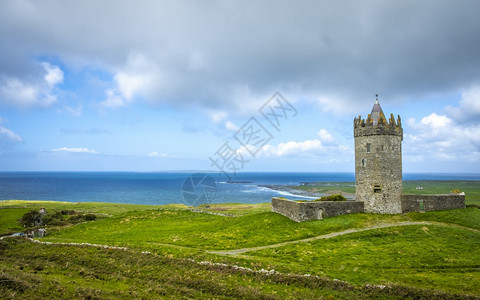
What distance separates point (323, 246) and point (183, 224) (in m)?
19.9

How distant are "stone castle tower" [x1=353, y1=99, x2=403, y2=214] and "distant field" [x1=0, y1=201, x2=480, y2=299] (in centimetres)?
215

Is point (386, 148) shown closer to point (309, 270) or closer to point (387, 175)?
point (387, 175)

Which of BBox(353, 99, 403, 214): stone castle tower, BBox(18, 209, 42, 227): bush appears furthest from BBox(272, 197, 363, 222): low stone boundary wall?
BBox(18, 209, 42, 227): bush

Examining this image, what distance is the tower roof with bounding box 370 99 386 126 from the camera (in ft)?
111

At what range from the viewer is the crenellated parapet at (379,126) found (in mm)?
33375

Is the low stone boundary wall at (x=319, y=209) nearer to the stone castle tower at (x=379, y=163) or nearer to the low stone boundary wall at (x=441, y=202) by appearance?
the stone castle tower at (x=379, y=163)

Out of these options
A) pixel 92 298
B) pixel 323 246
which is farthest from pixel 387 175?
pixel 92 298

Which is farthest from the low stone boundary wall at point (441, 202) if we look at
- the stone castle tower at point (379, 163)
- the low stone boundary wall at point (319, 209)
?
the low stone boundary wall at point (319, 209)

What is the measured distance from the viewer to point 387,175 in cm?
3281

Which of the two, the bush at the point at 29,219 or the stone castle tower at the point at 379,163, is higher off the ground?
Result: the stone castle tower at the point at 379,163

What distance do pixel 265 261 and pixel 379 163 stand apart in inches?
767

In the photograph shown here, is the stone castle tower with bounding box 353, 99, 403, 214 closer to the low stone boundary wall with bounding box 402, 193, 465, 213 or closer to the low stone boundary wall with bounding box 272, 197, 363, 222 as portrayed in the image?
the low stone boundary wall with bounding box 272, 197, 363, 222

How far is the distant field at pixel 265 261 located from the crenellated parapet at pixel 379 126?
9437 millimetres

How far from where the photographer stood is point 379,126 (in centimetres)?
3341
